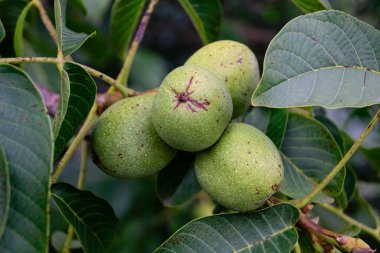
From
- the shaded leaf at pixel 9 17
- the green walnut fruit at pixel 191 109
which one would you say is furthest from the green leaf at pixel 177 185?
the shaded leaf at pixel 9 17

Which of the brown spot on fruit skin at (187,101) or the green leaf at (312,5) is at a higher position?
the green leaf at (312,5)

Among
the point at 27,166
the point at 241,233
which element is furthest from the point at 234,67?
the point at 27,166

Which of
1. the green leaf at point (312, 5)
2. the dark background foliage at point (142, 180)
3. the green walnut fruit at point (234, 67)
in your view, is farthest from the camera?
the dark background foliage at point (142, 180)

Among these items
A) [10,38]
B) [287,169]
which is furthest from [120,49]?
[287,169]

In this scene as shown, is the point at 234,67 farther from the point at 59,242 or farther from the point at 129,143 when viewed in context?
the point at 59,242

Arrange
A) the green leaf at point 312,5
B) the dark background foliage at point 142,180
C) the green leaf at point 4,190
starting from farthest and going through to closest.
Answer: the dark background foliage at point 142,180 → the green leaf at point 312,5 → the green leaf at point 4,190

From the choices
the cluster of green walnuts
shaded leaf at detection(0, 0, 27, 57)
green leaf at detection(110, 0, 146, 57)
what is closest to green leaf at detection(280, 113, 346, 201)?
the cluster of green walnuts

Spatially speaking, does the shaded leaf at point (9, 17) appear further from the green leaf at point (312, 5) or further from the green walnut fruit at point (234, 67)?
the green leaf at point (312, 5)
